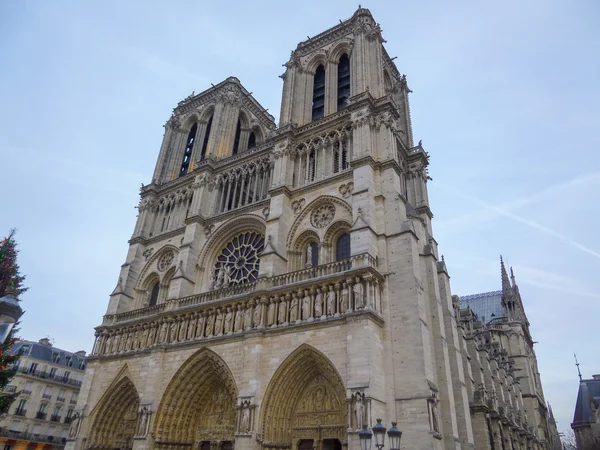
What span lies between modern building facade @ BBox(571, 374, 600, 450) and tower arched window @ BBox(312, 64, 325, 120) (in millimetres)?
31910

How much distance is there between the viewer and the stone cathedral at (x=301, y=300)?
49.1ft

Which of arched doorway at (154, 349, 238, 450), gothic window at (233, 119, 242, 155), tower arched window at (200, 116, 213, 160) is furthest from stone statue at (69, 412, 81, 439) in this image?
gothic window at (233, 119, 242, 155)

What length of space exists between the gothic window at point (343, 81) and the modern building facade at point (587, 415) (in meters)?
31.7

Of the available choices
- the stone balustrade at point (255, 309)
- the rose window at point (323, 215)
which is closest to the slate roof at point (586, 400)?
the rose window at point (323, 215)

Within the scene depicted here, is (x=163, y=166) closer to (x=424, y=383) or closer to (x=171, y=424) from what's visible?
(x=171, y=424)

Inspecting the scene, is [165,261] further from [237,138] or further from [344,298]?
[344,298]

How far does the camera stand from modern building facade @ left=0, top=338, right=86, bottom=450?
28062mm

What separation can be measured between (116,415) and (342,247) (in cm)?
1304

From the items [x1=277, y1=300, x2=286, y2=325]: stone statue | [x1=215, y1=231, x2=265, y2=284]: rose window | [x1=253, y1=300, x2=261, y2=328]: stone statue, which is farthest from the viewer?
[x1=215, y1=231, x2=265, y2=284]: rose window

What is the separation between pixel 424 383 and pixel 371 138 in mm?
10265

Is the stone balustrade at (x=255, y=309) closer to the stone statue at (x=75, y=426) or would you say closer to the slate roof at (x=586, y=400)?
the stone statue at (x=75, y=426)

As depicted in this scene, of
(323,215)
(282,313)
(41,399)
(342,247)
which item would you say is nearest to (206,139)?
(323,215)

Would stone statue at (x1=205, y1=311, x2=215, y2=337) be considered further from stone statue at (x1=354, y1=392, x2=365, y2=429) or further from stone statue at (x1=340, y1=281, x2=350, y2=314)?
stone statue at (x1=354, y1=392, x2=365, y2=429)

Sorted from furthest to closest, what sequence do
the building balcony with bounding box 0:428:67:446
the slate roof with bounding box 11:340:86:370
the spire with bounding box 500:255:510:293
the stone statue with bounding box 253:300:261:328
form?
1. the spire with bounding box 500:255:510:293
2. the slate roof with bounding box 11:340:86:370
3. the building balcony with bounding box 0:428:67:446
4. the stone statue with bounding box 253:300:261:328
